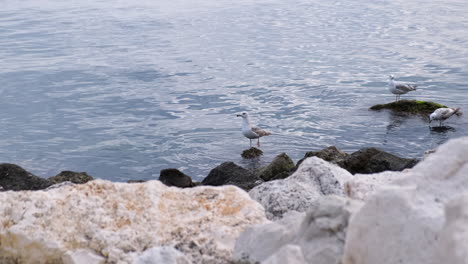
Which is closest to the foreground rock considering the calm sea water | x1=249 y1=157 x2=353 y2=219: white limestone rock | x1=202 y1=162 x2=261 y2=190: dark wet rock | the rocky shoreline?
the rocky shoreline

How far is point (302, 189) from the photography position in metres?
6.90

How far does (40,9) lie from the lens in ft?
174

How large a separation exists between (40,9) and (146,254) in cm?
5103

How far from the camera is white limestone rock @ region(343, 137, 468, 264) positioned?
429 cm

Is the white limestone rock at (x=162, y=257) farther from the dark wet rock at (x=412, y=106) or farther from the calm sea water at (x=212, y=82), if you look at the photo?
the dark wet rock at (x=412, y=106)

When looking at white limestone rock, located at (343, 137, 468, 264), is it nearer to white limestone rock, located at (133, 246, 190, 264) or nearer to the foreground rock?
the foreground rock

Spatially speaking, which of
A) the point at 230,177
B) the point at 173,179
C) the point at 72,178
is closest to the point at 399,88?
the point at 230,177

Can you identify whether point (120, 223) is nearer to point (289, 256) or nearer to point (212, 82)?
point (289, 256)

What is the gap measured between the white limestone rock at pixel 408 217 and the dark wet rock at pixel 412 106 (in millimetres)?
17268

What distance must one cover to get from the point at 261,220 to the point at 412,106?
17.1 m

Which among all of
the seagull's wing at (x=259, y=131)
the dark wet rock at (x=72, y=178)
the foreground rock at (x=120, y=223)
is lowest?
the seagull's wing at (x=259, y=131)

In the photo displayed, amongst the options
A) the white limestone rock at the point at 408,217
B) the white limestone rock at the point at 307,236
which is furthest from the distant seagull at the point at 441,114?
the white limestone rock at the point at 408,217

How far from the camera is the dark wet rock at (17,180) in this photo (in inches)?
404

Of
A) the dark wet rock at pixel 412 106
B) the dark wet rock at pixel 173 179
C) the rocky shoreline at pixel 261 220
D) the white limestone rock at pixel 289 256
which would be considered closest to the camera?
the rocky shoreline at pixel 261 220
